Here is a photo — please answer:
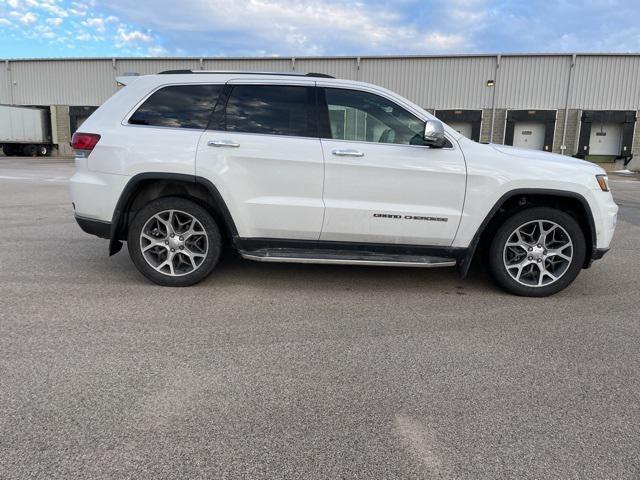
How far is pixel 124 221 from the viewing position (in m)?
4.69

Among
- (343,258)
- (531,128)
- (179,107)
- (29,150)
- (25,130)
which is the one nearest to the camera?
(343,258)

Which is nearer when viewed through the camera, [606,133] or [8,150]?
[606,133]

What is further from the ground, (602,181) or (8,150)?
(602,181)

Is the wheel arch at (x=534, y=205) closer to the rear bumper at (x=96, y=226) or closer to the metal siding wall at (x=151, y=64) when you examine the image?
the rear bumper at (x=96, y=226)

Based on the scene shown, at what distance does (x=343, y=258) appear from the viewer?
4492mm

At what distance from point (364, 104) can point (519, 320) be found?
2.37m

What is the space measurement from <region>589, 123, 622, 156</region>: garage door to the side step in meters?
29.4

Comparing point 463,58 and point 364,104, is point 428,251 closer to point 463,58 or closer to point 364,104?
point 364,104

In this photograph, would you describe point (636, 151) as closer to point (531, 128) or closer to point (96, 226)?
point (531, 128)

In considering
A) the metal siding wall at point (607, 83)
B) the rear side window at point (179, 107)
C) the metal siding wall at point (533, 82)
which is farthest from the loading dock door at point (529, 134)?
the rear side window at point (179, 107)

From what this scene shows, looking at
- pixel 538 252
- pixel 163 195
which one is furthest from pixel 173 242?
pixel 538 252

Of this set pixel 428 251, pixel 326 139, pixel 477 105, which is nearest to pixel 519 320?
pixel 428 251

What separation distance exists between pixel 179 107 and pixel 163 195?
852 mm

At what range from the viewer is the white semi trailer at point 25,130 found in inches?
1218
